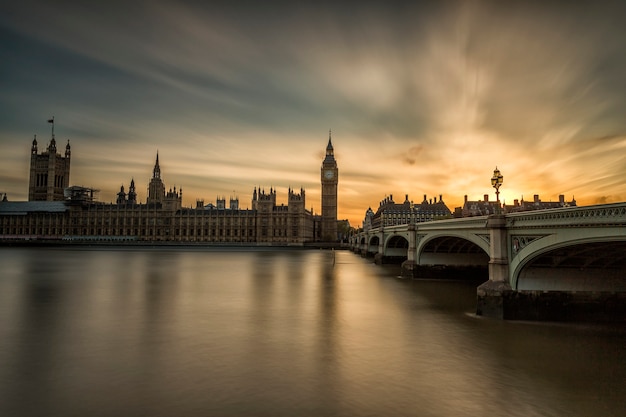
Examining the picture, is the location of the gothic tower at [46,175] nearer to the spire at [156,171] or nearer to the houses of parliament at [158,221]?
the houses of parliament at [158,221]

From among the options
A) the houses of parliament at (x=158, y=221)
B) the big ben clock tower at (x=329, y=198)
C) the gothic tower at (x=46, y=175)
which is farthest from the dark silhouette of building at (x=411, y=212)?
the gothic tower at (x=46, y=175)

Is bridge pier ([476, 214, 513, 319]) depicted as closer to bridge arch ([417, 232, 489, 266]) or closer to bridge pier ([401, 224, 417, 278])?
bridge arch ([417, 232, 489, 266])

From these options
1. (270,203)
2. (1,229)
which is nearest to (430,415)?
(270,203)

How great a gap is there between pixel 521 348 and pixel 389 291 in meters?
16.0

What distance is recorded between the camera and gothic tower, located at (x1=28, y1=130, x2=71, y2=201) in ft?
534

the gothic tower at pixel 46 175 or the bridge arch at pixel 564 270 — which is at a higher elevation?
the gothic tower at pixel 46 175

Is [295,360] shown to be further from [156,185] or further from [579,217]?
[156,185]

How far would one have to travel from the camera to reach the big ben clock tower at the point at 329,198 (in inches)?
5974

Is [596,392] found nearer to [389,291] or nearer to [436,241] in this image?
[389,291]

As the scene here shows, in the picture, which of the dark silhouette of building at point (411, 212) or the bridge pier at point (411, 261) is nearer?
the bridge pier at point (411, 261)

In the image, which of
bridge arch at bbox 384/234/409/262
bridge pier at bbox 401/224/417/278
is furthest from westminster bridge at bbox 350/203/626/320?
bridge arch at bbox 384/234/409/262

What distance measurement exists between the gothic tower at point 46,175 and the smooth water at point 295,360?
158504mm

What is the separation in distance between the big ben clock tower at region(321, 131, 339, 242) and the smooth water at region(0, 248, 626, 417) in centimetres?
12531

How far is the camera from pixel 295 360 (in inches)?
553
